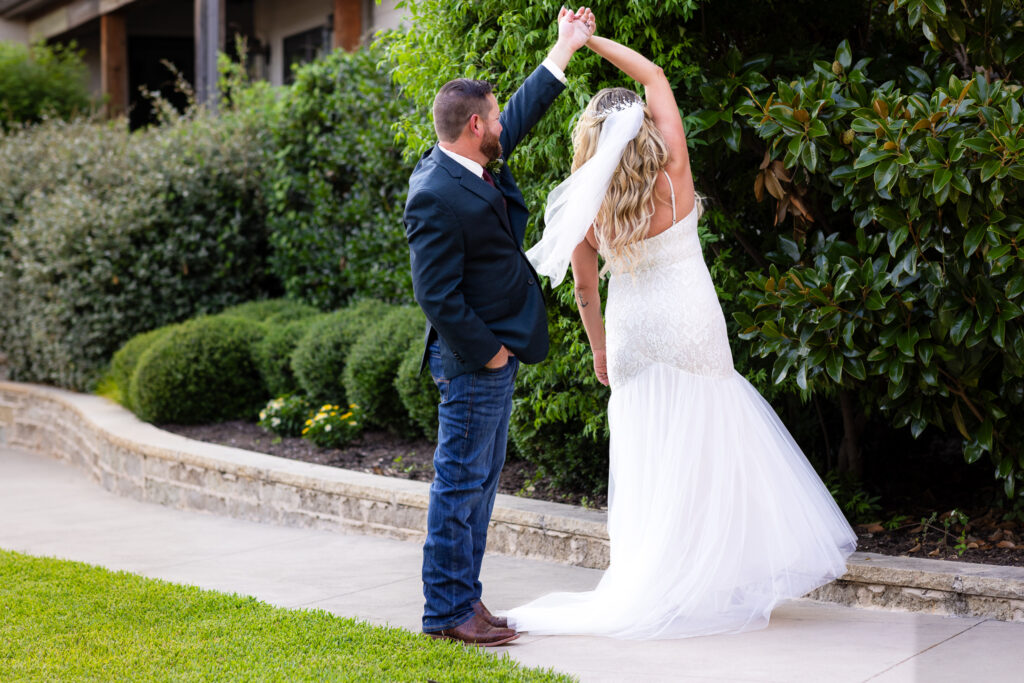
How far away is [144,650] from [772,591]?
2345mm

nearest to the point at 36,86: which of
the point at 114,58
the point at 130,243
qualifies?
the point at 114,58

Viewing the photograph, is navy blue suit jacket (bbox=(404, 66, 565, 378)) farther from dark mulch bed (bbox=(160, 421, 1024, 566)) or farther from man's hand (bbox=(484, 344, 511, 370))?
dark mulch bed (bbox=(160, 421, 1024, 566))

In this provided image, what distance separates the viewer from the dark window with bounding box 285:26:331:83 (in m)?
15.0

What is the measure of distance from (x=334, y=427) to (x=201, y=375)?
1.57 metres

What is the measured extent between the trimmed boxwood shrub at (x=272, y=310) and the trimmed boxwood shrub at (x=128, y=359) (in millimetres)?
688

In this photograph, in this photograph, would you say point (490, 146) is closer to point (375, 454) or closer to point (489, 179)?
point (489, 179)

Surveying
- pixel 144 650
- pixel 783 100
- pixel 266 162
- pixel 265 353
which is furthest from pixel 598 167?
pixel 266 162

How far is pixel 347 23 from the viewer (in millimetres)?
12664

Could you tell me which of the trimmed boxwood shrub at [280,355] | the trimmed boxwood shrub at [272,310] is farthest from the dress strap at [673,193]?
the trimmed boxwood shrub at [272,310]

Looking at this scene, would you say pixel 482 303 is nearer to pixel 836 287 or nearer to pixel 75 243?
pixel 836 287

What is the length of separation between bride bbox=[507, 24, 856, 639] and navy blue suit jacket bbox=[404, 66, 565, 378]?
0.18 m

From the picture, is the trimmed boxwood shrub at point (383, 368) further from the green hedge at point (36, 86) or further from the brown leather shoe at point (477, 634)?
the green hedge at point (36, 86)

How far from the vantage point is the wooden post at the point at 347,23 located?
12.6 meters

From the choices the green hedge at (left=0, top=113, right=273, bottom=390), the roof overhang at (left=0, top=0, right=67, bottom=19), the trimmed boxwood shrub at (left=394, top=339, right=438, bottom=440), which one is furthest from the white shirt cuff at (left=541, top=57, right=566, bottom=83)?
the roof overhang at (left=0, top=0, right=67, bottom=19)
